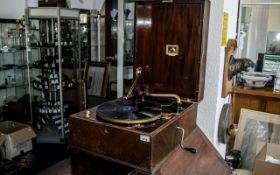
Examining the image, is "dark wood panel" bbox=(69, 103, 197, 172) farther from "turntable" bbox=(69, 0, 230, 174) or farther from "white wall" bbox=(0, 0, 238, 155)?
"white wall" bbox=(0, 0, 238, 155)

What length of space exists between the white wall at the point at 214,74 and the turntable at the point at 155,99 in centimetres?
22

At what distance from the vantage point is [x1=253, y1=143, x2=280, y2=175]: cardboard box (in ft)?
6.56

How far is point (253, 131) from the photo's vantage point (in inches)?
108

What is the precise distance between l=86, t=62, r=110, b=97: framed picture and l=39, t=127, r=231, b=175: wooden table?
237 cm

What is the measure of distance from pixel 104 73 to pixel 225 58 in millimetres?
2123

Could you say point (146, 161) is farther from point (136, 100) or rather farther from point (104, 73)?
point (104, 73)

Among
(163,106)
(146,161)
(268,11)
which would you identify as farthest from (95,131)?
(268,11)

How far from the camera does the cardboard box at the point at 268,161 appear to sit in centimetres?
200

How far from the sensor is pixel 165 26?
1.61 metres

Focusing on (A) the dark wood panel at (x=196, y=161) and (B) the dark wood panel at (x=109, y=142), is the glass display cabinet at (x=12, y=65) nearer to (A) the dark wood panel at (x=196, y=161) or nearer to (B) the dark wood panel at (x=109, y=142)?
(B) the dark wood panel at (x=109, y=142)

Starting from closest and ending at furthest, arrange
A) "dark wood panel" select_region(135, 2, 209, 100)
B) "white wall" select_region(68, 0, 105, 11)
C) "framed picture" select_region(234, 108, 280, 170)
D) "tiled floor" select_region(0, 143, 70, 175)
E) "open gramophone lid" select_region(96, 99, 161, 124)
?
"open gramophone lid" select_region(96, 99, 161, 124), "dark wood panel" select_region(135, 2, 209, 100), "framed picture" select_region(234, 108, 280, 170), "tiled floor" select_region(0, 143, 70, 175), "white wall" select_region(68, 0, 105, 11)

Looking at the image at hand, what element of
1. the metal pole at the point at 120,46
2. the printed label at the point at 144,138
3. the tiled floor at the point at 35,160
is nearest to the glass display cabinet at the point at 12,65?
the tiled floor at the point at 35,160

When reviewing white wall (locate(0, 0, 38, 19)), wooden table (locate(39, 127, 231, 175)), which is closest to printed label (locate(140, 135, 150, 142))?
wooden table (locate(39, 127, 231, 175))

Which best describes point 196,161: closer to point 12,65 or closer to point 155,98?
point 155,98
